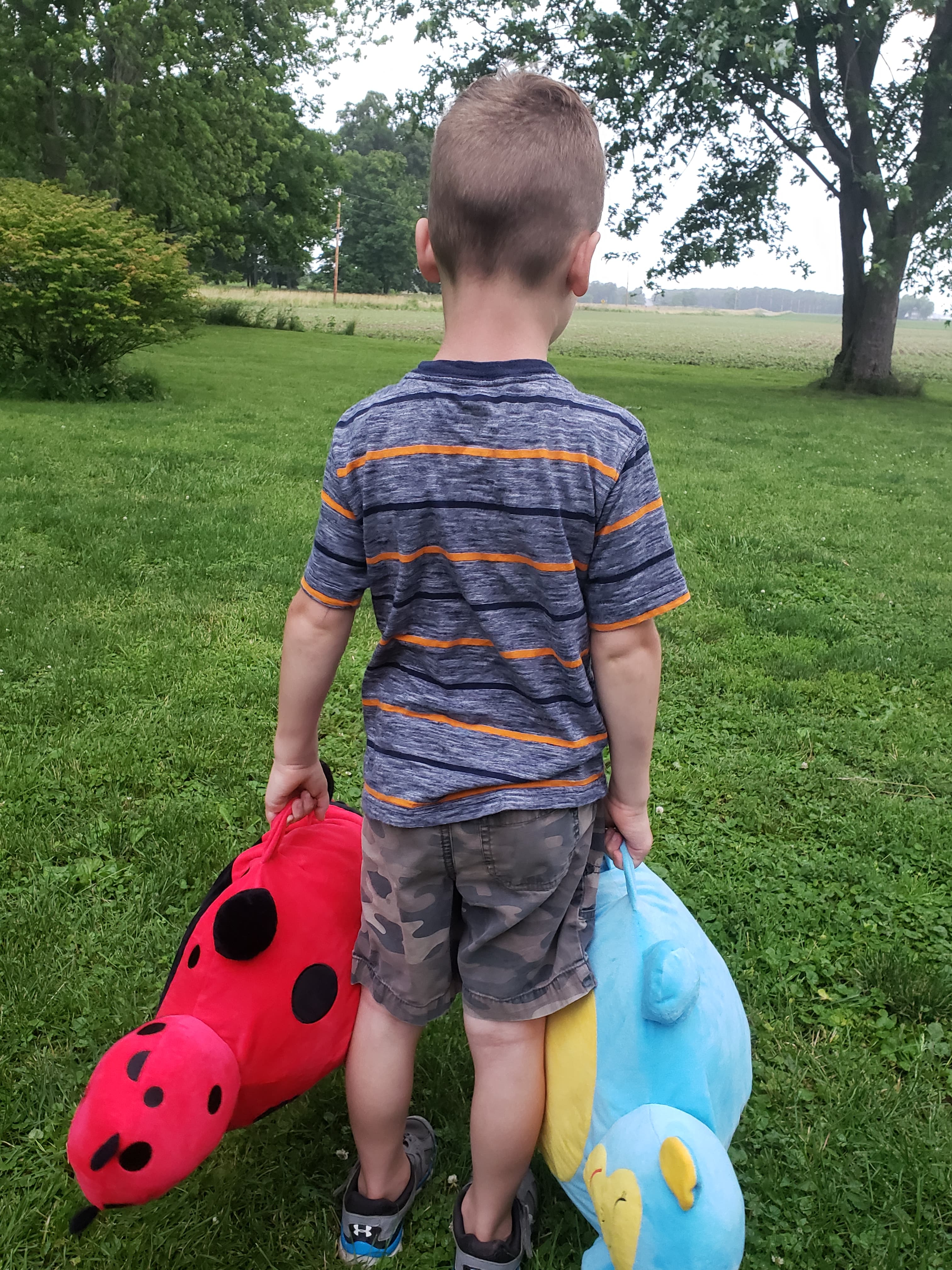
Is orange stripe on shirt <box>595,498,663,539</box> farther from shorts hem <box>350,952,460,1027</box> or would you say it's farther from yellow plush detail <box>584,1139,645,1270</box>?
yellow plush detail <box>584,1139,645,1270</box>

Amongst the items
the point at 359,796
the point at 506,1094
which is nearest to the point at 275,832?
the point at 506,1094

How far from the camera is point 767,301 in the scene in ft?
545

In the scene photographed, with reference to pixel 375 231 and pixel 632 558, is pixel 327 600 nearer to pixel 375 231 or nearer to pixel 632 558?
pixel 632 558

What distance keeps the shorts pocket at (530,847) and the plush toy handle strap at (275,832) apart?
0.49 meters

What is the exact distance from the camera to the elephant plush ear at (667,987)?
4.99 feet

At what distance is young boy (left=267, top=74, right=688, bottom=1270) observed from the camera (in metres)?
1.37

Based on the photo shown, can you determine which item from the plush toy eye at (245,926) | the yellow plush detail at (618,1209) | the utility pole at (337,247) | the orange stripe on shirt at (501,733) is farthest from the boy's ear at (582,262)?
the utility pole at (337,247)

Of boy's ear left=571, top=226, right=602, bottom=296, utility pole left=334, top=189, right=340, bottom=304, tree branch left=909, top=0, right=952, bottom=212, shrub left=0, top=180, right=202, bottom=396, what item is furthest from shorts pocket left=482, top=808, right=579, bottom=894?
utility pole left=334, top=189, right=340, bottom=304

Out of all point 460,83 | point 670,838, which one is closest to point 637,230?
point 460,83

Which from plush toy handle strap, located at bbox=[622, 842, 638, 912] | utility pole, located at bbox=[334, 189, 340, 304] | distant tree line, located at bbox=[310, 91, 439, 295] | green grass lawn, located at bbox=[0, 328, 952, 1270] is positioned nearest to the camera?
plush toy handle strap, located at bbox=[622, 842, 638, 912]

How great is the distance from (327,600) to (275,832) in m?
0.53

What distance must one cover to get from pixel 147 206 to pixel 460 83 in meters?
9.31

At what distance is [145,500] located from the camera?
6855 mm

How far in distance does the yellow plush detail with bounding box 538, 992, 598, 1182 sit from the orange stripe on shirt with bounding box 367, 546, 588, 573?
29.8 inches
